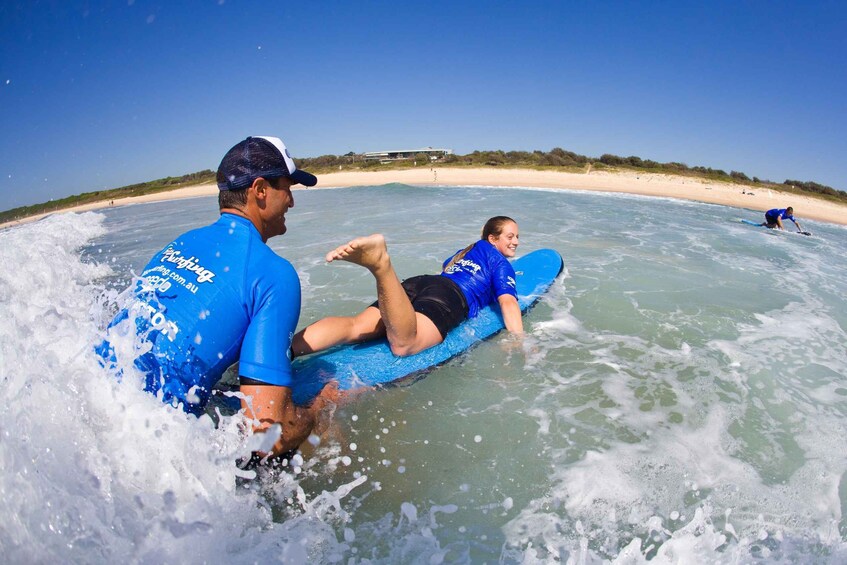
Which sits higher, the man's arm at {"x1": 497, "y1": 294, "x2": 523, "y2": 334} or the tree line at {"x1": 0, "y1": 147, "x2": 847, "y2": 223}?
the tree line at {"x1": 0, "y1": 147, "x2": 847, "y2": 223}

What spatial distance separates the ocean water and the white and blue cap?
97 cm

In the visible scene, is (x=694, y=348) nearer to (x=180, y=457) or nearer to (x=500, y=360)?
(x=500, y=360)

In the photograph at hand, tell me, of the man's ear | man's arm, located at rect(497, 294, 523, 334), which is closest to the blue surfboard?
man's arm, located at rect(497, 294, 523, 334)

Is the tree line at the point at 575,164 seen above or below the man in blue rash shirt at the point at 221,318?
above

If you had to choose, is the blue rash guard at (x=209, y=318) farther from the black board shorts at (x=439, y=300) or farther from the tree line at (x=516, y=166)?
the tree line at (x=516, y=166)

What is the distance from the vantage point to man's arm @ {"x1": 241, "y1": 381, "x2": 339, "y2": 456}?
2.10 metres

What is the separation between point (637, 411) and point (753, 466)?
72 centimetres

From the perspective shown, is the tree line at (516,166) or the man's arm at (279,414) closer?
the man's arm at (279,414)

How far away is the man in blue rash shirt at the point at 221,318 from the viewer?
2.00 meters

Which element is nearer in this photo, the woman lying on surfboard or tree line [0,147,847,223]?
the woman lying on surfboard

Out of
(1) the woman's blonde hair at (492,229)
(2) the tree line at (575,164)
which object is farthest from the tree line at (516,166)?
(1) the woman's blonde hair at (492,229)

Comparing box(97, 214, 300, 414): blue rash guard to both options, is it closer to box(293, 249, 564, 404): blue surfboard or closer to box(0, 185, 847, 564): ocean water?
box(0, 185, 847, 564): ocean water

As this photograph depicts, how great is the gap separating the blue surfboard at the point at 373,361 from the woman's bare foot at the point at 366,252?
39.4 inches

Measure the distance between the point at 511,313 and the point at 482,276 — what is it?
0.50 meters
